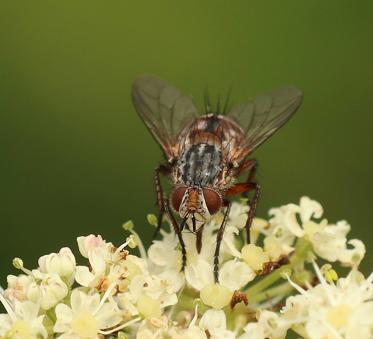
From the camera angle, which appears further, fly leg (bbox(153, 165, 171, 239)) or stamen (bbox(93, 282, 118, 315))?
fly leg (bbox(153, 165, 171, 239))

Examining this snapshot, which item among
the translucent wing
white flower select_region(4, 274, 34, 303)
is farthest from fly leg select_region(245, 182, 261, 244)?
white flower select_region(4, 274, 34, 303)

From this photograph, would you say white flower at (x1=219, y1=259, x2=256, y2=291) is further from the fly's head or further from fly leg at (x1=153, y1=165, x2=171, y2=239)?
fly leg at (x1=153, y1=165, x2=171, y2=239)

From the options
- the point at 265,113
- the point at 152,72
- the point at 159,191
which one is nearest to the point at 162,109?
the point at 265,113

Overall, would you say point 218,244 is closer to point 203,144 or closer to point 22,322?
point 203,144

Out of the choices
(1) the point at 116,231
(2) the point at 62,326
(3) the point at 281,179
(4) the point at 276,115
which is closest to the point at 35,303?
(2) the point at 62,326

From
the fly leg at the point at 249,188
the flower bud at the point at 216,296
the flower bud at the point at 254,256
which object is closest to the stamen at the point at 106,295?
the flower bud at the point at 216,296

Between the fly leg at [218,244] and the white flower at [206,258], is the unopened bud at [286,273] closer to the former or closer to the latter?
the white flower at [206,258]

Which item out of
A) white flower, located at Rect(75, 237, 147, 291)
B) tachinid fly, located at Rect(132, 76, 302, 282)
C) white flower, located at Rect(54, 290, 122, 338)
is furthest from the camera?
tachinid fly, located at Rect(132, 76, 302, 282)

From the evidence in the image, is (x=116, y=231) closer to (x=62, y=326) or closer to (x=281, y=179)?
(x=281, y=179)

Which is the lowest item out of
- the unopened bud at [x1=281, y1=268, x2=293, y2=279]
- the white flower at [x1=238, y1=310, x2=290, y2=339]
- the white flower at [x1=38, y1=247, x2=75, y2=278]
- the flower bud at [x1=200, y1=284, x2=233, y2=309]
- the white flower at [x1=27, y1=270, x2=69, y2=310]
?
the white flower at [x1=238, y1=310, x2=290, y2=339]
